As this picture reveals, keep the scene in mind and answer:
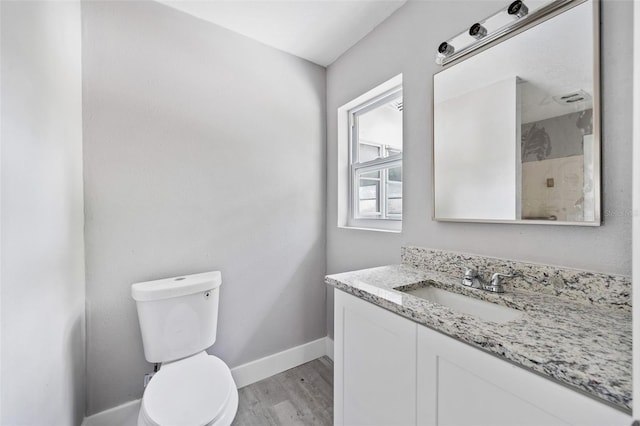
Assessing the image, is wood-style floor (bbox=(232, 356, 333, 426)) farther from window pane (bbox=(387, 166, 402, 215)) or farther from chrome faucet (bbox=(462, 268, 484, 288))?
window pane (bbox=(387, 166, 402, 215))

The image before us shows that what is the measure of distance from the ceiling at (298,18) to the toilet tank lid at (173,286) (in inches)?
61.8

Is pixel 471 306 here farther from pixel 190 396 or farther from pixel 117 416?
pixel 117 416

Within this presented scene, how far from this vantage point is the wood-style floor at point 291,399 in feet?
4.87

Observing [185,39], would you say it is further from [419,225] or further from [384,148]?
[419,225]

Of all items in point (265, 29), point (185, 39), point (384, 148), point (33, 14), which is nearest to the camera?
point (33, 14)

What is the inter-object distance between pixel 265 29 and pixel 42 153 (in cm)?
141

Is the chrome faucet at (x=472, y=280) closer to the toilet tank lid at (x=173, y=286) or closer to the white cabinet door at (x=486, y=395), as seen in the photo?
the white cabinet door at (x=486, y=395)

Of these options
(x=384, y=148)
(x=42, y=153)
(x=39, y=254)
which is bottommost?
(x=39, y=254)

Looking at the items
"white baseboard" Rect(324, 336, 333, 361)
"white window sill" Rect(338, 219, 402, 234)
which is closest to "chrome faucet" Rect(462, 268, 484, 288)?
"white window sill" Rect(338, 219, 402, 234)

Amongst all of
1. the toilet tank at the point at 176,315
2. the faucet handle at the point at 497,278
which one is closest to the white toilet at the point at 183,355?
the toilet tank at the point at 176,315

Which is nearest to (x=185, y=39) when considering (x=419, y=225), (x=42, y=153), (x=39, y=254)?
(x=42, y=153)

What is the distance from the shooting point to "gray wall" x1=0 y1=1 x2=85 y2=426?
702 millimetres

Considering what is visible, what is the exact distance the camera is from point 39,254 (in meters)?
0.87

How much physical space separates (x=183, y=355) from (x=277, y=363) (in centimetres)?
77
